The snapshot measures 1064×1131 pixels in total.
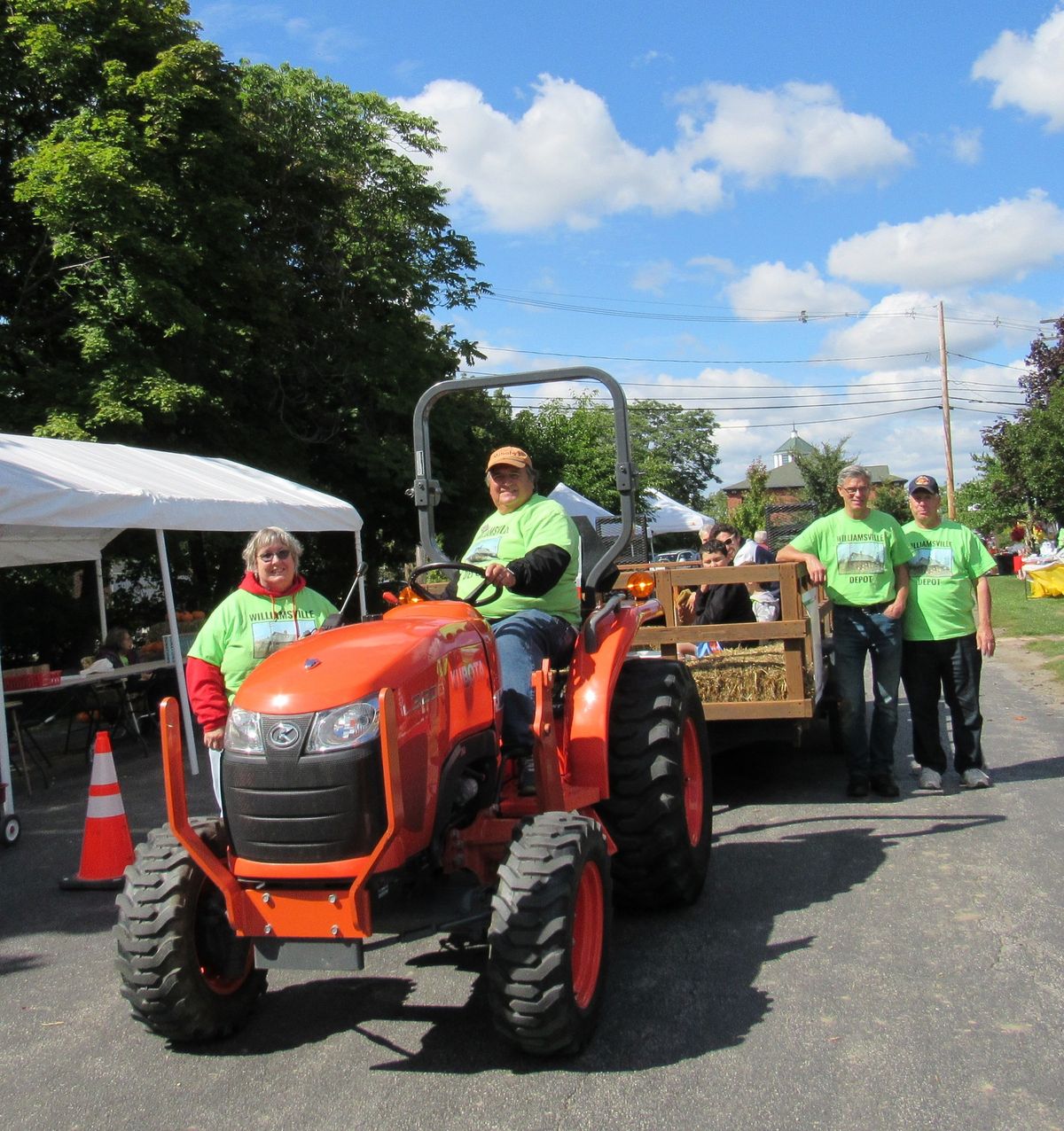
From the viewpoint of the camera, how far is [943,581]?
6.91 meters

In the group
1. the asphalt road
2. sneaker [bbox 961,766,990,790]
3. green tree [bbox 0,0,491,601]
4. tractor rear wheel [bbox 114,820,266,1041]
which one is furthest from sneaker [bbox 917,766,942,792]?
green tree [bbox 0,0,491,601]

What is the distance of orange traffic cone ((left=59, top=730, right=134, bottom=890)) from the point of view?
19.3 ft

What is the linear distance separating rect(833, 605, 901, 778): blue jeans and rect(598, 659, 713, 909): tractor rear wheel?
2.26 m

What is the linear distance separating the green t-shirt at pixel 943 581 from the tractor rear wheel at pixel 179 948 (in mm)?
4653

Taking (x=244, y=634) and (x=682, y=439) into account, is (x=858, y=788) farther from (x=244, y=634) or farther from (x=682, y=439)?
(x=682, y=439)

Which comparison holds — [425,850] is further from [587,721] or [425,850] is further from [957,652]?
[957,652]

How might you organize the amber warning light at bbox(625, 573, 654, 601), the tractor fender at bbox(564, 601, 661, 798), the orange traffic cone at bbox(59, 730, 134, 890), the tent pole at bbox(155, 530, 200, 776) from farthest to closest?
1. the tent pole at bbox(155, 530, 200, 776)
2. the orange traffic cone at bbox(59, 730, 134, 890)
3. the amber warning light at bbox(625, 573, 654, 601)
4. the tractor fender at bbox(564, 601, 661, 798)

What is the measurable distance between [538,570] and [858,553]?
325cm

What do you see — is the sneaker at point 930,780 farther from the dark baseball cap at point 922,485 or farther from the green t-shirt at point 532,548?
the green t-shirt at point 532,548

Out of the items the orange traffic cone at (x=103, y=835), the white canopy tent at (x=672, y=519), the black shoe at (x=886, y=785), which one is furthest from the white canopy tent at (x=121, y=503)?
the white canopy tent at (x=672, y=519)

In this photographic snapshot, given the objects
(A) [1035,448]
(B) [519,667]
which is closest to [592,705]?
(B) [519,667]

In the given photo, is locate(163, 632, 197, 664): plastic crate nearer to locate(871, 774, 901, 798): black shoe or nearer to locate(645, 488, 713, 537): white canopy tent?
locate(871, 774, 901, 798): black shoe

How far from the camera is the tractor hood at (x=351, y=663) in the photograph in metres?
3.28

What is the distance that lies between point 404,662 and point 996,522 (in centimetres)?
3975
